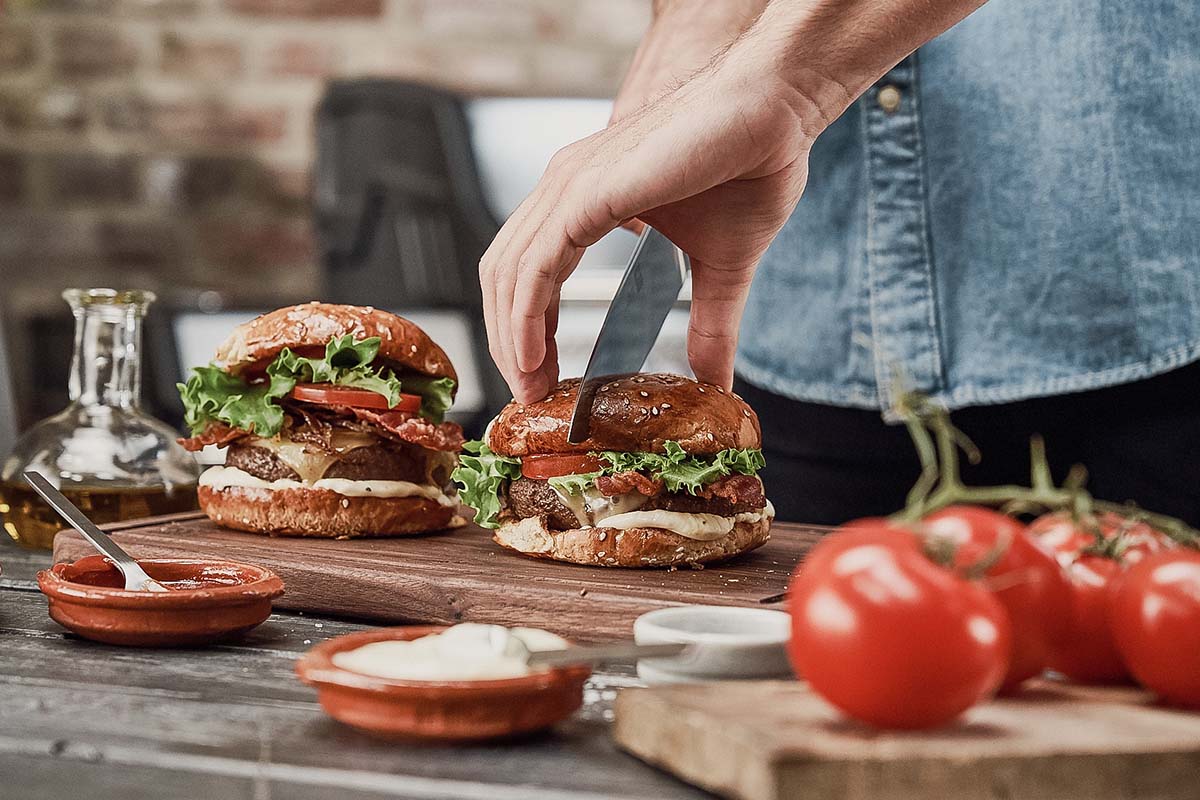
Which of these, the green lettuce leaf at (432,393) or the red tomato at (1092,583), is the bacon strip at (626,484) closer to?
the green lettuce leaf at (432,393)

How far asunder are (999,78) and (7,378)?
251cm

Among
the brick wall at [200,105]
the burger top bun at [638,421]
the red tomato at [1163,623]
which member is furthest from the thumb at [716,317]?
the brick wall at [200,105]

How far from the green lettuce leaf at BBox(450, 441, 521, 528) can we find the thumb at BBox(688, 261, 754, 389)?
41 centimetres

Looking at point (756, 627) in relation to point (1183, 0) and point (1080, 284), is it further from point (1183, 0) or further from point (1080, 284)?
point (1183, 0)

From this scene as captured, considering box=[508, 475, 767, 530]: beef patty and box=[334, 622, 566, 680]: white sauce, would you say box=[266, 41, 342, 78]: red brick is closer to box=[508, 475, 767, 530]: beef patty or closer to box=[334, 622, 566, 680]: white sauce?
box=[508, 475, 767, 530]: beef patty

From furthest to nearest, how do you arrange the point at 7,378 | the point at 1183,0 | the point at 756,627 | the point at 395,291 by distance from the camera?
the point at 395,291
the point at 7,378
the point at 1183,0
the point at 756,627

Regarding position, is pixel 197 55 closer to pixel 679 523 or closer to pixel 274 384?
pixel 274 384

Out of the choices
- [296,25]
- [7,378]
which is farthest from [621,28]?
[7,378]

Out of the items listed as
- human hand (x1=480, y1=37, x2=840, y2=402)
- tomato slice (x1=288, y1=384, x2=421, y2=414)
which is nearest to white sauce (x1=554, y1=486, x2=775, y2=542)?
human hand (x1=480, y1=37, x2=840, y2=402)

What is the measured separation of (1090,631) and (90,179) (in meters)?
4.63

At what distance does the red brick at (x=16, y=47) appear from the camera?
4.99 metres

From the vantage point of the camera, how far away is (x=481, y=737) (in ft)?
4.07

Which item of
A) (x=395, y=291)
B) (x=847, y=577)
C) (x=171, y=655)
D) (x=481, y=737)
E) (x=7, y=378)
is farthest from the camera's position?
(x=395, y=291)

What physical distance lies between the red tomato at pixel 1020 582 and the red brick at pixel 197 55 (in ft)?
14.8
